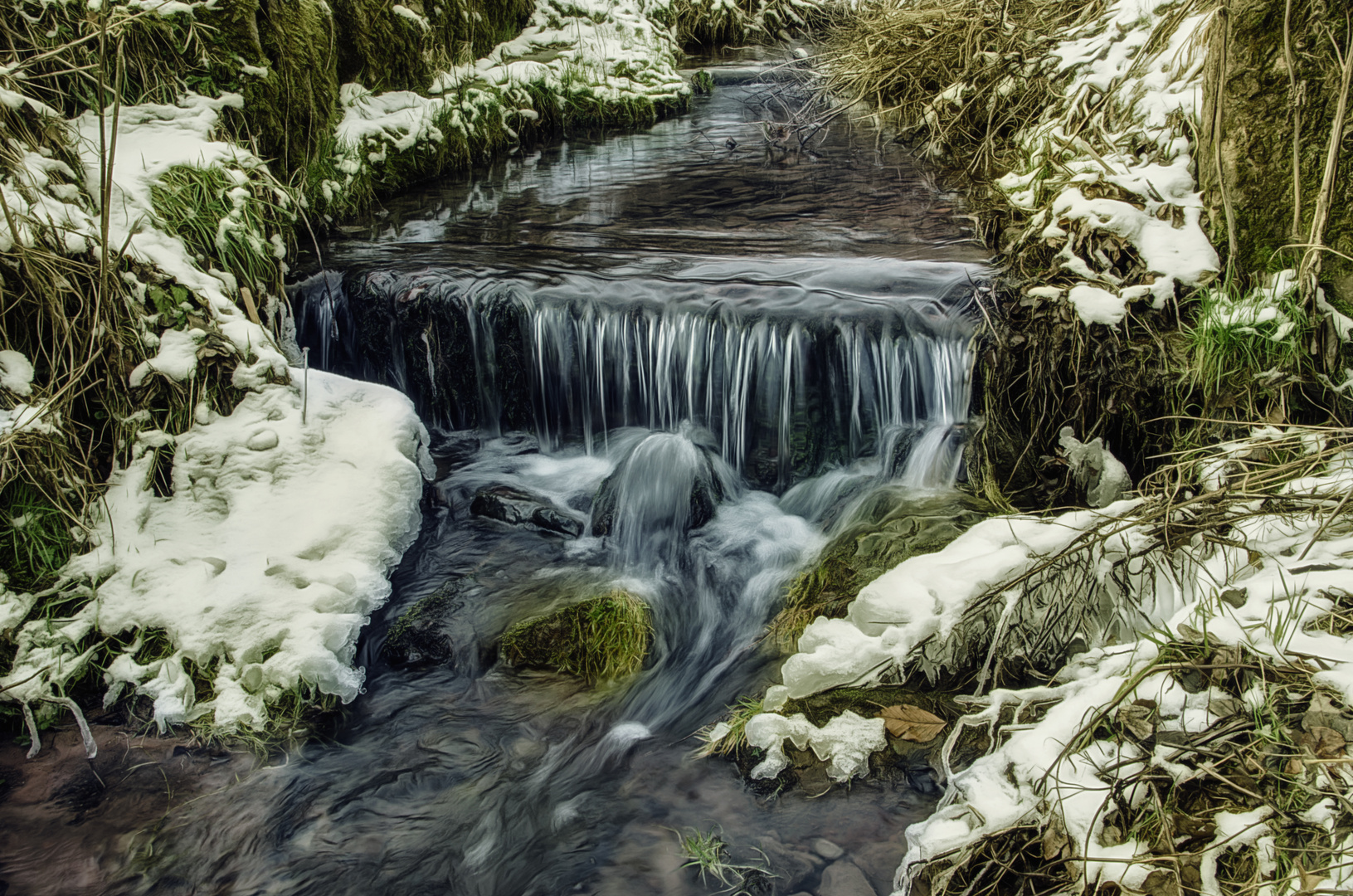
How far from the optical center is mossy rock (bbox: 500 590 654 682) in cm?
320


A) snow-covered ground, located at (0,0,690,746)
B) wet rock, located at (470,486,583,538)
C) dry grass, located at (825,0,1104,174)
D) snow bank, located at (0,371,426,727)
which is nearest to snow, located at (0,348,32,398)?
snow-covered ground, located at (0,0,690,746)

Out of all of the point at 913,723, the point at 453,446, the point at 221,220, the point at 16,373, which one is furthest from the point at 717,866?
the point at 221,220

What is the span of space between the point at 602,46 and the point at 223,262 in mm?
5902

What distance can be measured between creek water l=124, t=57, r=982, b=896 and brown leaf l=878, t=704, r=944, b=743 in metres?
0.18

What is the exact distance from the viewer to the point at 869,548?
356 cm

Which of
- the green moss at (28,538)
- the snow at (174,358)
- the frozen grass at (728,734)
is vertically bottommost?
the frozen grass at (728,734)

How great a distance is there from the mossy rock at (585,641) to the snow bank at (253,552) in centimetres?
61

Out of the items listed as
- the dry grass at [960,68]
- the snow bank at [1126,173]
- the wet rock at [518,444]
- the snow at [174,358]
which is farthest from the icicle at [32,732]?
the dry grass at [960,68]

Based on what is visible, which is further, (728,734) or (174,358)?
(174,358)

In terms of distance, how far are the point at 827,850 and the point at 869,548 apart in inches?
56.1

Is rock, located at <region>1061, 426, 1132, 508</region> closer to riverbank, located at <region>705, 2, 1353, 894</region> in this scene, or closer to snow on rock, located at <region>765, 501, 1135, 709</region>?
riverbank, located at <region>705, 2, 1353, 894</region>

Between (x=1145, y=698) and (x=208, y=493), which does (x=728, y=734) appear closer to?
(x=1145, y=698)

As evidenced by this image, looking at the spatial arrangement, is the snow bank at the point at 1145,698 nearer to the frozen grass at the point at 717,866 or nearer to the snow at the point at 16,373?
the frozen grass at the point at 717,866

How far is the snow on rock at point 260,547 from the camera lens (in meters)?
2.98
